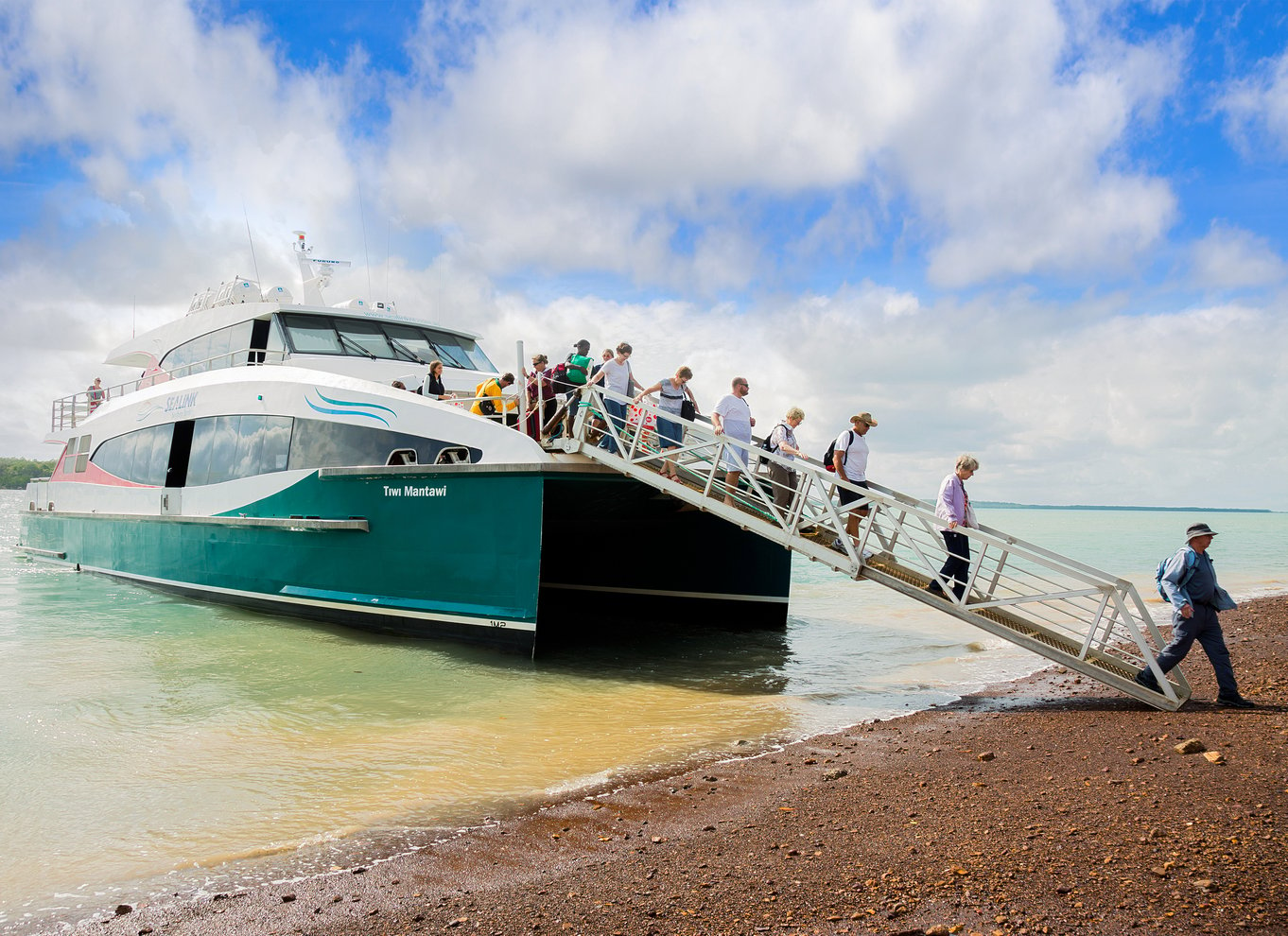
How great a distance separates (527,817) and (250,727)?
3410mm

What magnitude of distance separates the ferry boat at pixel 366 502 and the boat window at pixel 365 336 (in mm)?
28

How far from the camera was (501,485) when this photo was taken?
9273mm

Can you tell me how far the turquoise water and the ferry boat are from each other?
653 mm

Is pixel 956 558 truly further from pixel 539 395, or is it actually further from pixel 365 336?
pixel 365 336

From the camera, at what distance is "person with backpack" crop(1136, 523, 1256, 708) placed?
6.35m

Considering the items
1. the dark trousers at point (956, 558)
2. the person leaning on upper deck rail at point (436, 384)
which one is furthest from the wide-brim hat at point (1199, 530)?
the person leaning on upper deck rail at point (436, 384)

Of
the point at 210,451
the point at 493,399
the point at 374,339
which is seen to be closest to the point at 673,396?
the point at 493,399

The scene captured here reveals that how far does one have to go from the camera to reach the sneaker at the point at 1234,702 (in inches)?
254

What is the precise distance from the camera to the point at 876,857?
13.0ft

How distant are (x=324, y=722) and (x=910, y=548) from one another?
522 cm

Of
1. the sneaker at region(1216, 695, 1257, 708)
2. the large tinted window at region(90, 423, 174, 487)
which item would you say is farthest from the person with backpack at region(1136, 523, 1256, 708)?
the large tinted window at region(90, 423, 174, 487)

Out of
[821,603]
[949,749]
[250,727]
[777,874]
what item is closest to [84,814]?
[250,727]

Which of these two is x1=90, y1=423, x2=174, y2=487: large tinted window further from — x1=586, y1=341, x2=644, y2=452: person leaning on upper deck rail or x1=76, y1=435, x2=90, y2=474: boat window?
x1=586, y1=341, x2=644, y2=452: person leaning on upper deck rail

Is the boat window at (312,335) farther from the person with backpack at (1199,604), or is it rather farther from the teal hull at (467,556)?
the person with backpack at (1199,604)
